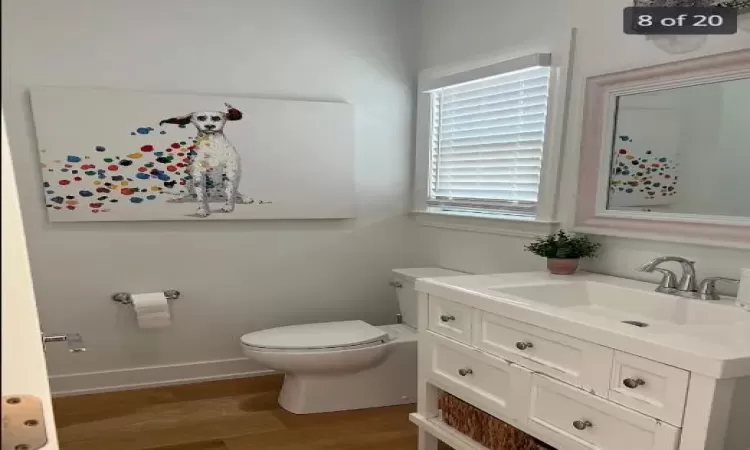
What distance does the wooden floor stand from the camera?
2.44 meters

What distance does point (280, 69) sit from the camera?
3.04 metres

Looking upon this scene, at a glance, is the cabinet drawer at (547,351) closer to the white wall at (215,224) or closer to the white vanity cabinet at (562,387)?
the white vanity cabinet at (562,387)

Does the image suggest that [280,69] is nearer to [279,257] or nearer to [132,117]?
[132,117]

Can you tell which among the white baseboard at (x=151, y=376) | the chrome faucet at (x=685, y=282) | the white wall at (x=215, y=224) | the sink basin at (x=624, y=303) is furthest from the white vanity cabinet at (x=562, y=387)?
the white baseboard at (x=151, y=376)

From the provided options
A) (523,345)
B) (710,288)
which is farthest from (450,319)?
(710,288)

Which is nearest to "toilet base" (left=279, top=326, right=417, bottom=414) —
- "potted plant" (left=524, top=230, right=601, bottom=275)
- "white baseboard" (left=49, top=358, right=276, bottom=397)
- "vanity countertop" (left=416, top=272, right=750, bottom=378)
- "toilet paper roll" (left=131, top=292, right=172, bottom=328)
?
"white baseboard" (left=49, top=358, right=276, bottom=397)

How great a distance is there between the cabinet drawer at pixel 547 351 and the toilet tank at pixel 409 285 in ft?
3.48

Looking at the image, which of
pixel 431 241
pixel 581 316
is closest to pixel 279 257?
pixel 431 241

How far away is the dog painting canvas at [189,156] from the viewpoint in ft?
8.86

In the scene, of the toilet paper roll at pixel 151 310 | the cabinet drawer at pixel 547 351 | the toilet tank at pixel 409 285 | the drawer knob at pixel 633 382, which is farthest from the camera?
the toilet tank at pixel 409 285

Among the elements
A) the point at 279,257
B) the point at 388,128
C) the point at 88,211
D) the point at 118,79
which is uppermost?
the point at 118,79

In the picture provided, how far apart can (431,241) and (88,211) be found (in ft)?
6.04

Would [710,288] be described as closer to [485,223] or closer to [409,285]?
[485,223]

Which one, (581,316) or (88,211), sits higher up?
(88,211)
